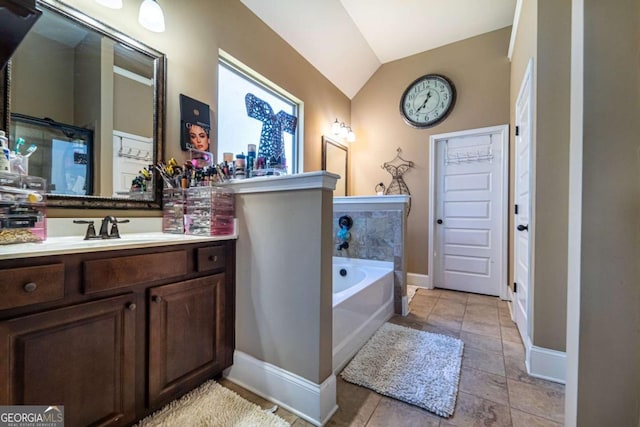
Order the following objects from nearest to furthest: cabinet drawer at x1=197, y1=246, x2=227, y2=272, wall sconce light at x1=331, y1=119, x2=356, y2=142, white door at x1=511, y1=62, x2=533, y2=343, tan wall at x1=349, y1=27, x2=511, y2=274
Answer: cabinet drawer at x1=197, y1=246, x2=227, y2=272
white door at x1=511, y1=62, x2=533, y2=343
tan wall at x1=349, y1=27, x2=511, y2=274
wall sconce light at x1=331, y1=119, x2=356, y2=142

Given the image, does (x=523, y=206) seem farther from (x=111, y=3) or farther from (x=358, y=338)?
(x=111, y=3)

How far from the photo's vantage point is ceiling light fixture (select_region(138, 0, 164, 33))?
1.49 m

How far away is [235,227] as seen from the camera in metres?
1.54

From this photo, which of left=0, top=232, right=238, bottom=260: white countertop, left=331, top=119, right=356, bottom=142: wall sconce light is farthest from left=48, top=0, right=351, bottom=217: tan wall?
left=331, top=119, right=356, bottom=142: wall sconce light

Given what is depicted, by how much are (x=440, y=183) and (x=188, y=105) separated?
10.0 ft

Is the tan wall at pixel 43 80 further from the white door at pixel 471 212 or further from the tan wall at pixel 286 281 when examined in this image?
the white door at pixel 471 212

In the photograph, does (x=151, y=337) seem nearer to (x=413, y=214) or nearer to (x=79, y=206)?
(x=79, y=206)

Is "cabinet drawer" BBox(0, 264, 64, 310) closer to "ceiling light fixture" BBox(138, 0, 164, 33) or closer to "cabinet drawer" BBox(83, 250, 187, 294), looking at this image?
"cabinet drawer" BBox(83, 250, 187, 294)

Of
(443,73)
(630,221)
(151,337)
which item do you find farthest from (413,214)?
(151,337)

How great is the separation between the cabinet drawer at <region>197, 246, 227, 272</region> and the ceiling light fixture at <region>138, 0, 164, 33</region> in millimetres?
1363

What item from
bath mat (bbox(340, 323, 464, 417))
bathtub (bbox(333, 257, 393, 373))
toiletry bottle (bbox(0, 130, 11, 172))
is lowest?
bath mat (bbox(340, 323, 464, 417))

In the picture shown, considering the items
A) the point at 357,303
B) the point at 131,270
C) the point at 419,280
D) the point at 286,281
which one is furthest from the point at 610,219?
the point at 419,280

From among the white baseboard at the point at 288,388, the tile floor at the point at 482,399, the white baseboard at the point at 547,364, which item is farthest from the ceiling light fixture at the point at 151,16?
the white baseboard at the point at 547,364

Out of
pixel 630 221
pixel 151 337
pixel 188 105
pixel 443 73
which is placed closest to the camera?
pixel 630 221
